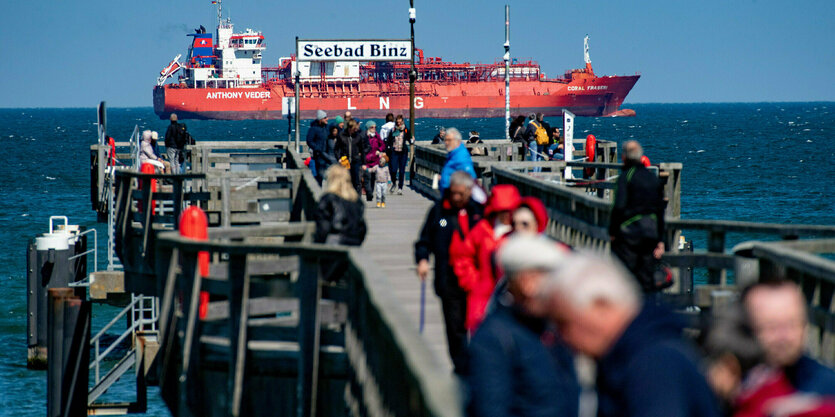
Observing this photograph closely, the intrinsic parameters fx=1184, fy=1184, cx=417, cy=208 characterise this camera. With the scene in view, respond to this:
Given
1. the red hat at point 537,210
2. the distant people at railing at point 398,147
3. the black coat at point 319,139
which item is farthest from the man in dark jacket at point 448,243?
the distant people at railing at point 398,147

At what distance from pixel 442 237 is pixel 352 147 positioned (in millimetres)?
10781

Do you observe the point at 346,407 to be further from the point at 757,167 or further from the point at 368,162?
the point at 757,167

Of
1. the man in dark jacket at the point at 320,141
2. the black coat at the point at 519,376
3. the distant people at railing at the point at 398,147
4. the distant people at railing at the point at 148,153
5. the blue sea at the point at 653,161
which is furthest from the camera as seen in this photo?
the blue sea at the point at 653,161

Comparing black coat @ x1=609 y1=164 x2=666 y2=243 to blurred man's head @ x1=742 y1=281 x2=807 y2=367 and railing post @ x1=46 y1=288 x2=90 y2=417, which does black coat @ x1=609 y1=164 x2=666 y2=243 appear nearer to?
blurred man's head @ x1=742 y1=281 x2=807 y2=367

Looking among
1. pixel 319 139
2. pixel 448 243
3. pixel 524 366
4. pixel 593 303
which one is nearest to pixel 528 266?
pixel 524 366

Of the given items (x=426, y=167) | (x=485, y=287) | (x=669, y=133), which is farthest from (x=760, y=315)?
(x=669, y=133)

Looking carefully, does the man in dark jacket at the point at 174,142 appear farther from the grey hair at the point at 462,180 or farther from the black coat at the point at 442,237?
the grey hair at the point at 462,180

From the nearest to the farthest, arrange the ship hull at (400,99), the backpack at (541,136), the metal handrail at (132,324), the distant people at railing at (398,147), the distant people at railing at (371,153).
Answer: the metal handrail at (132,324)
the distant people at railing at (371,153)
the distant people at railing at (398,147)
the backpack at (541,136)
the ship hull at (400,99)

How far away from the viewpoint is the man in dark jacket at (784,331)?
314 cm

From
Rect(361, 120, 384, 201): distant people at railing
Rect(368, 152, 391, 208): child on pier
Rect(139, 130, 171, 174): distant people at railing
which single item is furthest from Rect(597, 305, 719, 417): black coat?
Rect(139, 130, 171, 174): distant people at railing

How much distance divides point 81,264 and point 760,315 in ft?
58.4

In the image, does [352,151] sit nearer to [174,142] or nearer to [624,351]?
[174,142]

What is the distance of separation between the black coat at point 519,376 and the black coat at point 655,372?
63 centimetres

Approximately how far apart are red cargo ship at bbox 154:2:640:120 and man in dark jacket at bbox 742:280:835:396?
6371 inches
